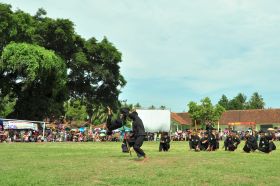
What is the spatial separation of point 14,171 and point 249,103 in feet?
354

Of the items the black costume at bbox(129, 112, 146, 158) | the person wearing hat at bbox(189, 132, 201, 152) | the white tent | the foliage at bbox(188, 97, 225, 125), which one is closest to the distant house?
the foliage at bbox(188, 97, 225, 125)

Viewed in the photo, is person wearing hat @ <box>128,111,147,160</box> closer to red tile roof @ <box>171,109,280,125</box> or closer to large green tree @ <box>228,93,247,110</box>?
red tile roof @ <box>171,109,280,125</box>

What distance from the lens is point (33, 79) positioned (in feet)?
139

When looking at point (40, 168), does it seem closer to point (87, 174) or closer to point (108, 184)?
point (87, 174)

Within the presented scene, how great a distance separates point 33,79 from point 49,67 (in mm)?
2222

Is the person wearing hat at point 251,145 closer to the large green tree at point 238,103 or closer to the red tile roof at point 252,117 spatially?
the red tile roof at point 252,117

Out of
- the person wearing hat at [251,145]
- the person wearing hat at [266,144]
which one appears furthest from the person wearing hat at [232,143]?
the person wearing hat at [266,144]

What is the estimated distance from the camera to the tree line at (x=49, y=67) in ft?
140

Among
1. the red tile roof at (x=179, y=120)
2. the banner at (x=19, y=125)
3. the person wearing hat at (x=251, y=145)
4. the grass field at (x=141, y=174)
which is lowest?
the grass field at (x=141, y=174)

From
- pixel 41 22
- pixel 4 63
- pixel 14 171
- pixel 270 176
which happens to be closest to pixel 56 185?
pixel 14 171

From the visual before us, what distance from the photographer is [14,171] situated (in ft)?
39.8

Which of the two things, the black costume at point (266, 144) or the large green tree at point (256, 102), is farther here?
the large green tree at point (256, 102)

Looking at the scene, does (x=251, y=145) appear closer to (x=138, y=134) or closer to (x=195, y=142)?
(x=195, y=142)


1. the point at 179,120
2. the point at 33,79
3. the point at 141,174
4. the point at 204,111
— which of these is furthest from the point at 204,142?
the point at 179,120
